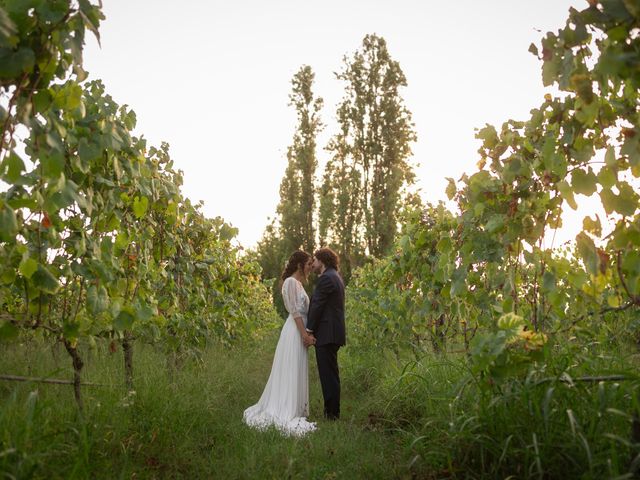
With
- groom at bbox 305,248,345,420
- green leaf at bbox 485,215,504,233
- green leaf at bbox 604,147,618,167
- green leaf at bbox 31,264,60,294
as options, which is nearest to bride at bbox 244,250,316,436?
groom at bbox 305,248,345,420

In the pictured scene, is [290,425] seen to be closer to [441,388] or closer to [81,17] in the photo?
[441,388]

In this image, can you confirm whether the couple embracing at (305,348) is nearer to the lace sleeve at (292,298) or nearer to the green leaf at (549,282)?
the lace sleeve at (292,298)

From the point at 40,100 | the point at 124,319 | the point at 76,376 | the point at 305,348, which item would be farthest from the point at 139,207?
the point at 305,348

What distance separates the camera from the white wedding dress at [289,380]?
580 cm

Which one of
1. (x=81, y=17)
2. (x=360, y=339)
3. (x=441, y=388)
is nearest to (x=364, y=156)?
(x=360, y=339)

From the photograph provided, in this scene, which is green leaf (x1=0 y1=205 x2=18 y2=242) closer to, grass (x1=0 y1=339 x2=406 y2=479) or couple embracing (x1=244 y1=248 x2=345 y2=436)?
grass (x1=0 y1=339 x2=406 y2=479)

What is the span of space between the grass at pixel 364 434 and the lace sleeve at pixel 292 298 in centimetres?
127

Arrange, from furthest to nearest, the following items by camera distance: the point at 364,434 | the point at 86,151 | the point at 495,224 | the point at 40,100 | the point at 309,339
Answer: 1. the point at 309,339
2. the point at 364,434
3. the point at 495,224
4. the point at 86,151
5. the point at 40,100

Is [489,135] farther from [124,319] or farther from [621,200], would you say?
[124,319]

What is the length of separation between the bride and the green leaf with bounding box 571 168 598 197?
4096 mm

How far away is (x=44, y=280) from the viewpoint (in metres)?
2.47

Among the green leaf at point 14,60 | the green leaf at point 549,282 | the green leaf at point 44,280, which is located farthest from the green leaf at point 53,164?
the green leaf at point 549,282

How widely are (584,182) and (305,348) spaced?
14.7 feet

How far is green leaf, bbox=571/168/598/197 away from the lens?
2260mm
